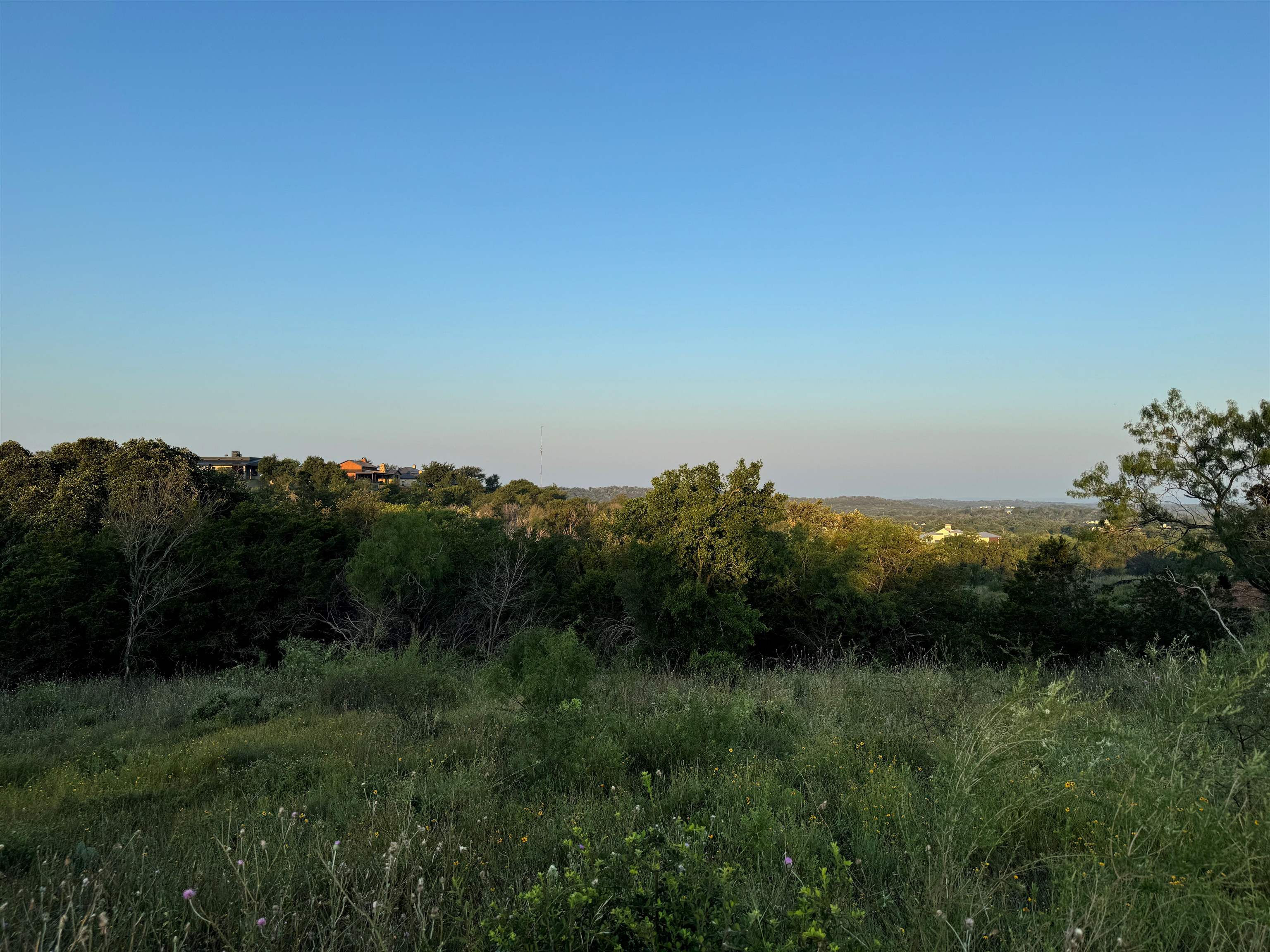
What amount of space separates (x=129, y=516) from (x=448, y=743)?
60.1 feet

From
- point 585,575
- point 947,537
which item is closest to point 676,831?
point 585,575

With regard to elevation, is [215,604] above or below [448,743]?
below

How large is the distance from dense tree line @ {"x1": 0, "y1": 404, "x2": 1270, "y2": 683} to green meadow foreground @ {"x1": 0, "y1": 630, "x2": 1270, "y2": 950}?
8664mm

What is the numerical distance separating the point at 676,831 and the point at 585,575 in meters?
19.5

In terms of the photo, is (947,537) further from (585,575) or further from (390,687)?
(390,687)

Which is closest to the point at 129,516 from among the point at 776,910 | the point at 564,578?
the point at 564,578

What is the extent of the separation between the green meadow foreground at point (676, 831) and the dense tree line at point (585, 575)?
28.4 feet

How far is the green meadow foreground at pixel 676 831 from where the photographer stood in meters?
2.77

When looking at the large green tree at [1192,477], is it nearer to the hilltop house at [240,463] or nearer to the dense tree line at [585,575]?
the dense tree line at [585,575]

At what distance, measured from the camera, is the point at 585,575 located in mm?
23141

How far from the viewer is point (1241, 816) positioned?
130 inches

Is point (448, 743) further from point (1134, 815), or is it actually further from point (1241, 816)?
point (1241, 816)

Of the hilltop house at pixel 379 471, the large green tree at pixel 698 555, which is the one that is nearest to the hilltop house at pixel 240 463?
the hilltop house at pixel 379 471

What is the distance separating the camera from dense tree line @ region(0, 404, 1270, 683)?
16.2m
